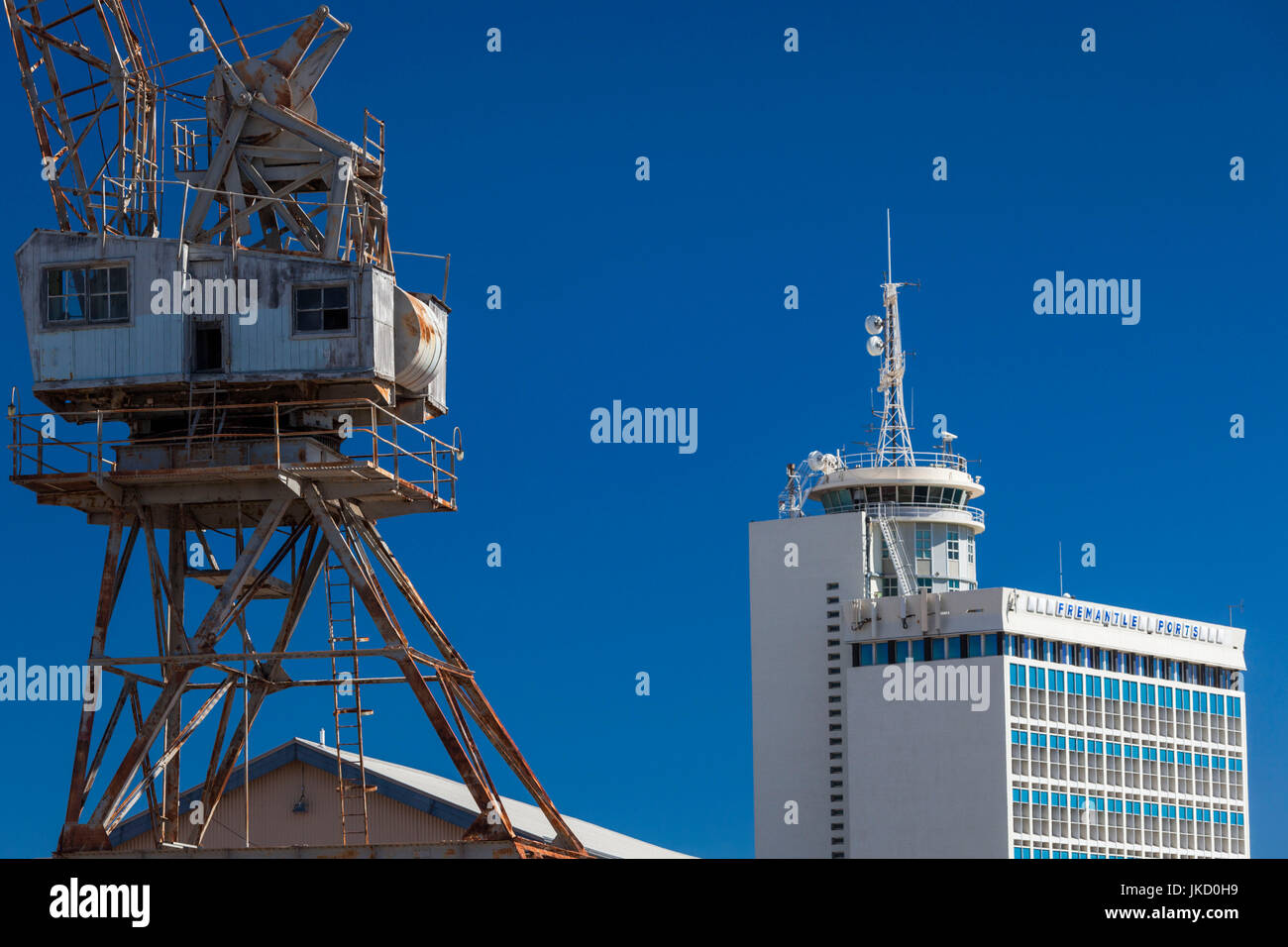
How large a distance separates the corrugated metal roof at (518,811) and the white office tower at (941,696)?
65772 millimetres

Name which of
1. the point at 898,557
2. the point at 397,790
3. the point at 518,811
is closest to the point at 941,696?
the point at 898,557

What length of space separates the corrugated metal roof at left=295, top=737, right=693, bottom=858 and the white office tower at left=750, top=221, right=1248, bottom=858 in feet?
216

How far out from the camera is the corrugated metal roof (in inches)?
3024

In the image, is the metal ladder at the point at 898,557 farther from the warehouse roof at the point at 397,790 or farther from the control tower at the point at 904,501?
the warehouse roof at the point at 397,790

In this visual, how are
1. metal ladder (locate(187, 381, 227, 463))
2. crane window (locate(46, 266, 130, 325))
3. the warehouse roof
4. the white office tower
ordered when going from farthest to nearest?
the white office tower, the warehouse roof, crane window (locate(46, 266, 130, 325)), metal ladder (locate(187, 381, 227, 463))

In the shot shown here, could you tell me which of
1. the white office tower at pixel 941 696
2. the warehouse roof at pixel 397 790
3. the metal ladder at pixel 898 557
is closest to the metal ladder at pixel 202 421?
the warehouse roof at pixel 397 790

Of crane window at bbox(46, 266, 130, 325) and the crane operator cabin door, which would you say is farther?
crane window at bbox(46, 266, 130, 325)

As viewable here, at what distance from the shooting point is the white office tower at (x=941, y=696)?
160 m

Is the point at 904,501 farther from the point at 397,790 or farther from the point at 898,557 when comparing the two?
the point at 397,790

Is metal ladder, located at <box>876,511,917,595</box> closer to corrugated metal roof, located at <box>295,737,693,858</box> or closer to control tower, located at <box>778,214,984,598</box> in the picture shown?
control tower, located at <box>778,214,984,598</box>

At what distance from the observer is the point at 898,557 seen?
16962 cm

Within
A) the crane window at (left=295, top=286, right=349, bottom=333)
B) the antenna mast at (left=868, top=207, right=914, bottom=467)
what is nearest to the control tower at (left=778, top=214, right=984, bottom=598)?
the antenna mast at (left=868, top=207, right=914, bottom=467)
